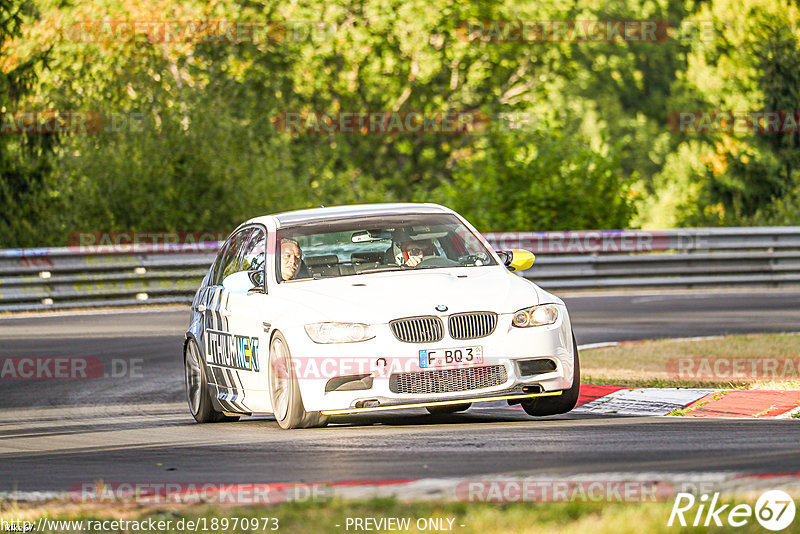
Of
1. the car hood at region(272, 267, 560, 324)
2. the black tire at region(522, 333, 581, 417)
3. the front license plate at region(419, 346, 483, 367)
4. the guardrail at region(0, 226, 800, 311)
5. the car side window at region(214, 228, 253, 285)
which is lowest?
the guardrail at region(0, 226, 800, 311)

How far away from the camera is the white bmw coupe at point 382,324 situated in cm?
952

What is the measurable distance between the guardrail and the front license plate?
52.2ft

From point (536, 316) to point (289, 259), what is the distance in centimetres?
200

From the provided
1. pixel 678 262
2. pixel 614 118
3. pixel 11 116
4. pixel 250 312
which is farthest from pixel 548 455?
pixel 614 118

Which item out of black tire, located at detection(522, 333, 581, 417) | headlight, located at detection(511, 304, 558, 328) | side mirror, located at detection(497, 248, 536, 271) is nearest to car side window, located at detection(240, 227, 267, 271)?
side mirror, located at detection(497, 248, 536, 271)

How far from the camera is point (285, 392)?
9.88 metres

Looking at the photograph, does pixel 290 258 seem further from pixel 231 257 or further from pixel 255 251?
pixel 231 257

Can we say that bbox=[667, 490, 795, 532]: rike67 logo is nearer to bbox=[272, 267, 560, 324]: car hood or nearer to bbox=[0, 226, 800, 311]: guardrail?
bbox=[272, 267, 560, 324]: car hood

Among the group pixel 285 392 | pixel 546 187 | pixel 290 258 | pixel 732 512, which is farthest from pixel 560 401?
pixel 546 187

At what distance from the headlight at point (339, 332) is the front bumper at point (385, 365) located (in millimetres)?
39

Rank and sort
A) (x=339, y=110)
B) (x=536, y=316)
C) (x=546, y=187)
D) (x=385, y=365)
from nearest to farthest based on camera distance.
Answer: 1. (x=385, y=365)
2. (x=536, y=316)
3. (x=546, y=187)
4. (x=339, y=110)

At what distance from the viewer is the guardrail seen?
25.0m

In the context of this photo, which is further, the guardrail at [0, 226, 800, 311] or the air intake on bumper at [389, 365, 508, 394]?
the guardrail at [0, 226, 800, 311]

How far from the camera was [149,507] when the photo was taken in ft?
22.1
